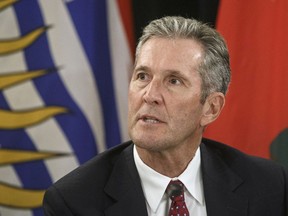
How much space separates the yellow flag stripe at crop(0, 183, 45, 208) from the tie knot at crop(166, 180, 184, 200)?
82 centimetres

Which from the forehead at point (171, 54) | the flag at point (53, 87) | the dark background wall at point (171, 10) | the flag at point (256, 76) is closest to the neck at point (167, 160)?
the forehead at point (171, 54)

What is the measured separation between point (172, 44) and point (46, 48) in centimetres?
80

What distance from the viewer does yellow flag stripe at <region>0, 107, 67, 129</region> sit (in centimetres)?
239

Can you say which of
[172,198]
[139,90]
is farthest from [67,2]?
[172,198]

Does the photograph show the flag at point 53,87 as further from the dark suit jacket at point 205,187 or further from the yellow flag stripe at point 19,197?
the dark suit jacket at point 205,187

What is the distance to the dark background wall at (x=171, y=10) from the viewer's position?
2566 mm

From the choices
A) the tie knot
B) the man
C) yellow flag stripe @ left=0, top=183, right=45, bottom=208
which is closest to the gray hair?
the man

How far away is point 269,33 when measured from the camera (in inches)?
90.7

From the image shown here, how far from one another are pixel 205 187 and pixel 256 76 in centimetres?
64

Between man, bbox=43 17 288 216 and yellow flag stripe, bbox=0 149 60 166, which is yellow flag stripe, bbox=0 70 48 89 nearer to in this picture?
yellow flag stripe, bbox=0 149 60 166

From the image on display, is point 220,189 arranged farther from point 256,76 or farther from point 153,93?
point 256,76

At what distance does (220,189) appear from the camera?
186cm

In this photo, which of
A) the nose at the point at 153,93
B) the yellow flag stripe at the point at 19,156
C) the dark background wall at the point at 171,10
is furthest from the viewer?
the dark background wall at the point at 171,10

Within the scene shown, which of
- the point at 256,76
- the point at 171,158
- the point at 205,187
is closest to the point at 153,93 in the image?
the point at 171,158
